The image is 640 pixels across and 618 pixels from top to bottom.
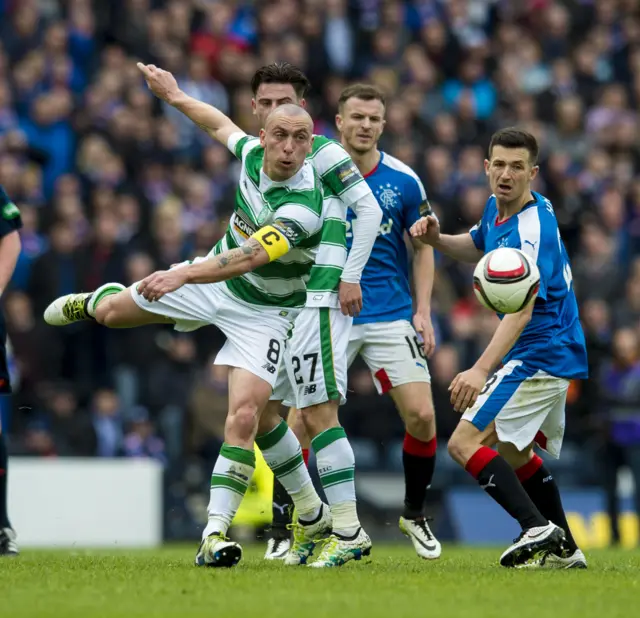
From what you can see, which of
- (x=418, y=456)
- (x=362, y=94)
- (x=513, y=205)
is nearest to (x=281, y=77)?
(x=362, y=94)

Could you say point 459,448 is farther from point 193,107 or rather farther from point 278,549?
point 193,107

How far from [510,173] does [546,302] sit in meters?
0.75

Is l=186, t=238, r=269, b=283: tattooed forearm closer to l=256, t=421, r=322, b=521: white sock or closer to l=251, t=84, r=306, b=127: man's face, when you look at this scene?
l=256, t=421, r=322, b=521: white sock

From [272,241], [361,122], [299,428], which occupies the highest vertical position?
[361,122]

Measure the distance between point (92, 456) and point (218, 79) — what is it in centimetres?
649

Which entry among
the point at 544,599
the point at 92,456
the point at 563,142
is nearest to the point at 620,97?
the point at 563,142

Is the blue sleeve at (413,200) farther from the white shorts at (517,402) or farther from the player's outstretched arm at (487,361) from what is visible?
the player's outstretched arm at (487,361)

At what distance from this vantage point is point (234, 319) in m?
7.89

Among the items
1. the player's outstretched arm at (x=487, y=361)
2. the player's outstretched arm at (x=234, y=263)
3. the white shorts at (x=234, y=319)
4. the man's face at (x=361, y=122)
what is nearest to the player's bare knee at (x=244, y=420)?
the white shorts at (x=234, y=319)

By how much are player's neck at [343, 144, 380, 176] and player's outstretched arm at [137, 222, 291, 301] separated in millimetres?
1849

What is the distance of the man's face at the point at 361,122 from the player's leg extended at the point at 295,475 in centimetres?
193

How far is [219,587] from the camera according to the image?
649 cm

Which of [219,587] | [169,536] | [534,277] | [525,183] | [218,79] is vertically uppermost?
[218,79]

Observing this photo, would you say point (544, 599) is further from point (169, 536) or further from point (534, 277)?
point (169, 536)
